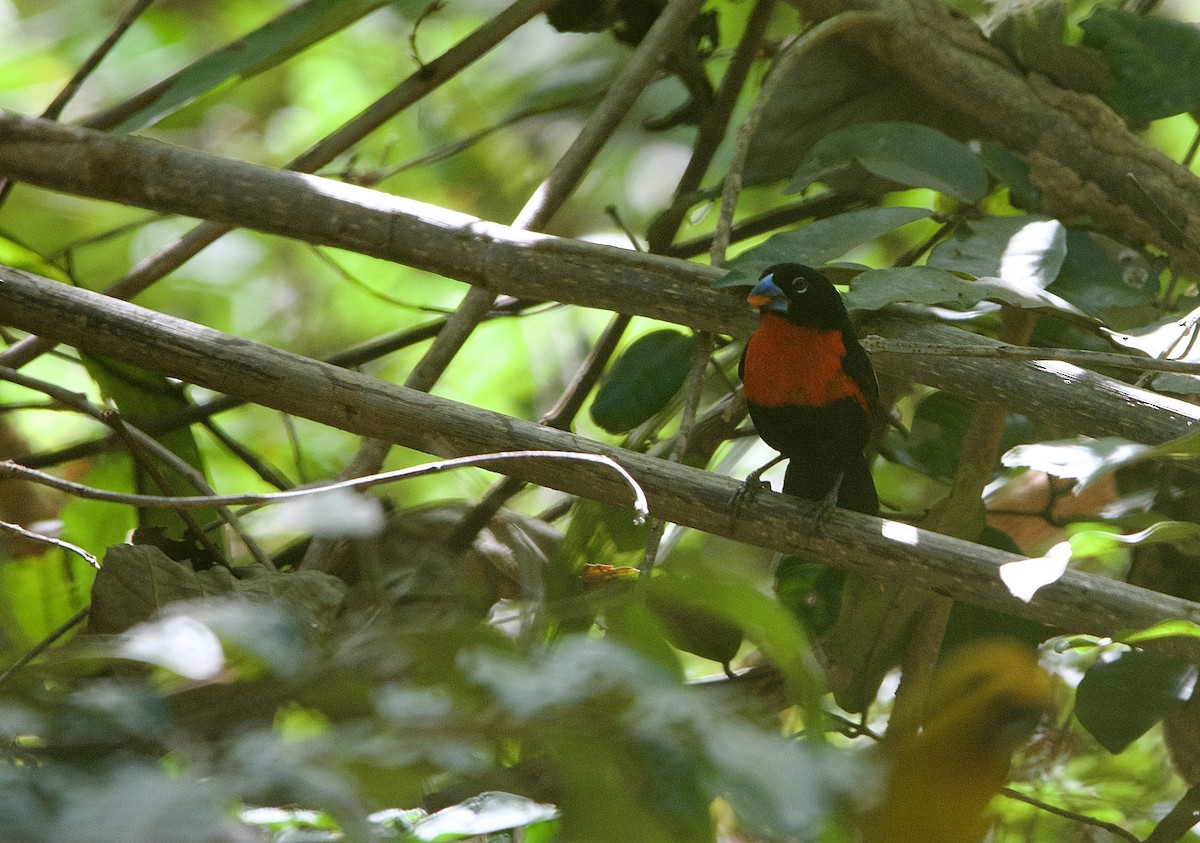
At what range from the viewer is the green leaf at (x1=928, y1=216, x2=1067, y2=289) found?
2135 millimetres

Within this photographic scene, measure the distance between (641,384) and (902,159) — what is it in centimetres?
79

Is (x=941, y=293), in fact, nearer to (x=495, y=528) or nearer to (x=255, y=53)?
(x=495, y=528)

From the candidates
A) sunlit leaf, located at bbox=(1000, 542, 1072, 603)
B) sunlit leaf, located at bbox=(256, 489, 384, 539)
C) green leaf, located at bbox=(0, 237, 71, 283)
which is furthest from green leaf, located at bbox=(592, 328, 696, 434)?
sunlit leaf, located at bbox=(256, 489, 384, 539)

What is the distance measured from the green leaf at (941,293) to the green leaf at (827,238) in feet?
0.69

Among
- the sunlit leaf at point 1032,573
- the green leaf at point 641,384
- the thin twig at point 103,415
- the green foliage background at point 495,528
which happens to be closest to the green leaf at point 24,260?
the green foliage background at point 495,528

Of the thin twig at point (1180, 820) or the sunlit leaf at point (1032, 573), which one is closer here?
the sunlit leaf at point (1032, 573)

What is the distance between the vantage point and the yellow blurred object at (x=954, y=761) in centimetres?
76

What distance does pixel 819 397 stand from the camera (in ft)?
7.36

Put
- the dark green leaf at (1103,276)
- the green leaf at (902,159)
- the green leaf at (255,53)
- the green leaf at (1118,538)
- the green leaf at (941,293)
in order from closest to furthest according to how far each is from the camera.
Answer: the green leaf at (1118,538), the green leaf at (941,293), the dark green leaf at (1103,276), the green leaf at (902,159), the green leaf at (255,53)

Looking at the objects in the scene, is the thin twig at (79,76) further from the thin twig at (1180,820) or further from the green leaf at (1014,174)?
the thin twig at (1180,820)

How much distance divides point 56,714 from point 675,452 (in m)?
1.24

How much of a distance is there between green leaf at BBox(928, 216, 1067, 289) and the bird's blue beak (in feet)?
1.22

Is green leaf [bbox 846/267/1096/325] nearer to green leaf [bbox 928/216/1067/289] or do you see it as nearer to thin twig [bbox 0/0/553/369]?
green leaf [bbox 928/216/1067/289]

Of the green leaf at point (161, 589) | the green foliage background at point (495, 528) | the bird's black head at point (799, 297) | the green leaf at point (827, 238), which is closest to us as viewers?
the green foliage background at point (495, 528)
